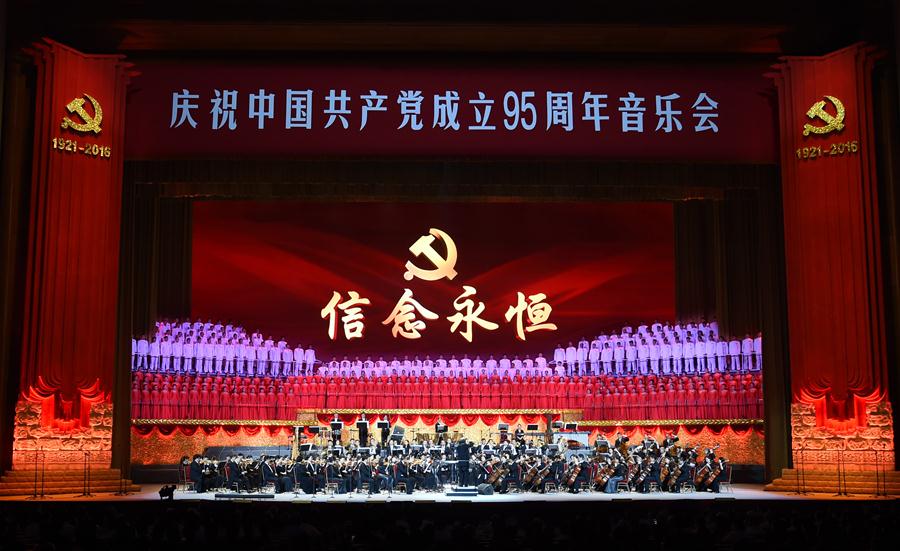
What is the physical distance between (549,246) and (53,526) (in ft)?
29.5

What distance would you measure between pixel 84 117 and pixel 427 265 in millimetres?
4679

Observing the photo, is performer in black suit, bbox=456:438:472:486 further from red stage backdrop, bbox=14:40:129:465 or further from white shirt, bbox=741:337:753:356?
white shirt, bbox=741:337:753:356

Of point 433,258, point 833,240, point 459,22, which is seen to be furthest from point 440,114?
point 833,240

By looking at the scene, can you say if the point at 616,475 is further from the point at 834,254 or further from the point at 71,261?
the point at 71,261

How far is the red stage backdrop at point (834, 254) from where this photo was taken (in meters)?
9.23

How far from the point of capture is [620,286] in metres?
12.8

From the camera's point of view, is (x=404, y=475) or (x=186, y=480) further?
(x=186, y=480)

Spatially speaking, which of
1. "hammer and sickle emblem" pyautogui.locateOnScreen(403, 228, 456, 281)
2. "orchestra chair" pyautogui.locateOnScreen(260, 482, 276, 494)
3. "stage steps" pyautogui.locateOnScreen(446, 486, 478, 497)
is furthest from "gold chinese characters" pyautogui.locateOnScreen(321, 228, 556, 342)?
"stage steps" pyautogui.locateOnScreen(446, 486, 478, 497)

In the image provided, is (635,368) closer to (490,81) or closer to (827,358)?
(827,358)

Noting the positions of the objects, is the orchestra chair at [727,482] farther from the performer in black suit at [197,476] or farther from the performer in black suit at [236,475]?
the performer in black suit at [197,476]

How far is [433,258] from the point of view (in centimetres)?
1275

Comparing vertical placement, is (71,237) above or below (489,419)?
above

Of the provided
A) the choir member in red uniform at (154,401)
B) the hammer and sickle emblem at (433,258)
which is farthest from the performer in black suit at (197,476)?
the hammer and sickle emblem at (433,258)

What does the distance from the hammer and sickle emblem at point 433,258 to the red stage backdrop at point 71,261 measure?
4.03 meters
